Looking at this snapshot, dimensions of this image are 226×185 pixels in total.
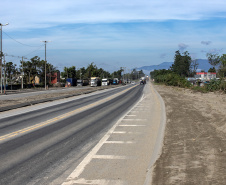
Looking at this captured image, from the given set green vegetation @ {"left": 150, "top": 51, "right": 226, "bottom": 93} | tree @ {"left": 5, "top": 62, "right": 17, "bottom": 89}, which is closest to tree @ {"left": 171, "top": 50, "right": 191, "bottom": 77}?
green vegetation @ {"left": 150, "top": 51, "right": 226, "bottom": 93}

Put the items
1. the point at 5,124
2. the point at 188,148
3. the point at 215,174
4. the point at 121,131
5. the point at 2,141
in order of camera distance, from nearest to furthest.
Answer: the point at 215,174 < the point at 188,148 < the point at 2,141 < the point at 121,131 < the point at 5,124

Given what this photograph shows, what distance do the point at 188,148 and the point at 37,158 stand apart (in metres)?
4.38

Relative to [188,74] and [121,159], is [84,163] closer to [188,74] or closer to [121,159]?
[121,159]

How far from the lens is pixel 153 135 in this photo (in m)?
12.2

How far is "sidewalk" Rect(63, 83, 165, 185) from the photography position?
264 inches

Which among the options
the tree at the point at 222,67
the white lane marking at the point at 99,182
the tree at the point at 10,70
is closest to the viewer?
the white lane marking at the point at 99,182

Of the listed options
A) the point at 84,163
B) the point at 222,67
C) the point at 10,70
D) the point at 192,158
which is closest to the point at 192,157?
the point at 192,158

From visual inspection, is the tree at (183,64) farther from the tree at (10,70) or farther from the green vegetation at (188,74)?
the tree at (10,70)

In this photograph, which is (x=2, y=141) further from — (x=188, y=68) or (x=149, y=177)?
(x=188, y=68)

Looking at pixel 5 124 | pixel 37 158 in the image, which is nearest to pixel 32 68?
pixel 5 124

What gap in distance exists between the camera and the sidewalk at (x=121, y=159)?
6.71 metres

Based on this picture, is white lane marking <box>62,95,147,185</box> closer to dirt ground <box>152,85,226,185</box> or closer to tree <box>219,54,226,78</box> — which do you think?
dirt ground <box>152,85,226,185</box>

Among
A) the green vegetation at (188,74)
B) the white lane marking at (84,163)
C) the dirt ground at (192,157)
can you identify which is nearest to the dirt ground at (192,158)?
the dirt ground at (192,157)

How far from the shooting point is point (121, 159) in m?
8.44
